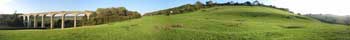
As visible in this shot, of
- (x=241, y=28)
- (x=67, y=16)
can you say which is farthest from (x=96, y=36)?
(x=67, y=16)

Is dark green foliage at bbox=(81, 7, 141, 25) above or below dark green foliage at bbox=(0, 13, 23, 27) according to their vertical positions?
above

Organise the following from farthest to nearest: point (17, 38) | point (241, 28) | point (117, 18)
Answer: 1. point (117, 18)
2. point (241, 28)
3. point (17, 38)

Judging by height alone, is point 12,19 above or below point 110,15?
below

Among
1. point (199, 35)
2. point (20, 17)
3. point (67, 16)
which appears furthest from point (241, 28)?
point (20, 17)

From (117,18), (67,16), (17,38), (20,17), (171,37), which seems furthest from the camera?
(20,17)

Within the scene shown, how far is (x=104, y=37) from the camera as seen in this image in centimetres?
2986

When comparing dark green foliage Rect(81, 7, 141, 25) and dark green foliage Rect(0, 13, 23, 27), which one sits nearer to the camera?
dark green foliage Rect(81, 7, 141, 25)

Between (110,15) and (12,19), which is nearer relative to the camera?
(110,15)

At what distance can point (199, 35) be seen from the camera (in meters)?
31.2

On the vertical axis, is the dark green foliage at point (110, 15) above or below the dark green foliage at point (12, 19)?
above

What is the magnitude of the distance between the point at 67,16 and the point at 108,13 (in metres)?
26.8

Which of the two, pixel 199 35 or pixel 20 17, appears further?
pixel 20 17

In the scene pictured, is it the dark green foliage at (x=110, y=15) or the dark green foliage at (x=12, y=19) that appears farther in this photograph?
the dark green foliage at (x=12, y=19)

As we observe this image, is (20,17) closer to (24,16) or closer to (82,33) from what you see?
(24,16)
